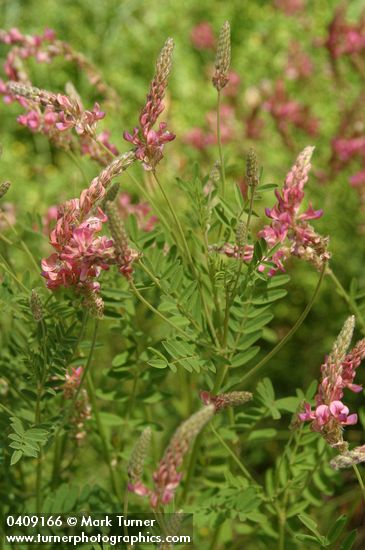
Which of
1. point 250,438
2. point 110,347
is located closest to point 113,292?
point 250,438

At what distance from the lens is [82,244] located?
4.54 feet

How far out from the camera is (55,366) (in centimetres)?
166

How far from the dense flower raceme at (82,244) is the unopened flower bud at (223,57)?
0.38 meters

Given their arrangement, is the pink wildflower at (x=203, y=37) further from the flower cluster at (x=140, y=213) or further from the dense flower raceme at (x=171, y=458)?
the dense flower raceme at (x=171, y=458)

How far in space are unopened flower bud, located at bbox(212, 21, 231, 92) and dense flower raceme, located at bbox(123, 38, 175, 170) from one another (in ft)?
0.60

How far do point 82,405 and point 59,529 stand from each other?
0.36m

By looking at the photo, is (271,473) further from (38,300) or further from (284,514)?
(38,300)

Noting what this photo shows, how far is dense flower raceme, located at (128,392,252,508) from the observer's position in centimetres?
A: 109

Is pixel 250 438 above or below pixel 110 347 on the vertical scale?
below

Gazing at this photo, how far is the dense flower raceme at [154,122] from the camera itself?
1.47 m

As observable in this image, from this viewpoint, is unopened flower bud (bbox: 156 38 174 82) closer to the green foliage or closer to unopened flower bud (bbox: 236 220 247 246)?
unopened flower bud (bbox: 236 220 247 246)

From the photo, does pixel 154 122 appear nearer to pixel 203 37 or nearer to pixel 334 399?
pixel 334 399

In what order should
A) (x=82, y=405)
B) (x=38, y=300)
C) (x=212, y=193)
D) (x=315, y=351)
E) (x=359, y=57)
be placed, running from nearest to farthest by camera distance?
1. (x=38, y=300)
2. (x=82, y=405)
3. (x=212, y=193)
4. (x=315, y=351)
5. (x=359, y=57)

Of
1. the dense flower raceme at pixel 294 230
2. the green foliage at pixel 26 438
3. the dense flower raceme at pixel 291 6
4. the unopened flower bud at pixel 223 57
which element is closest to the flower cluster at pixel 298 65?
the dense flower raceme at pixel 291 6
